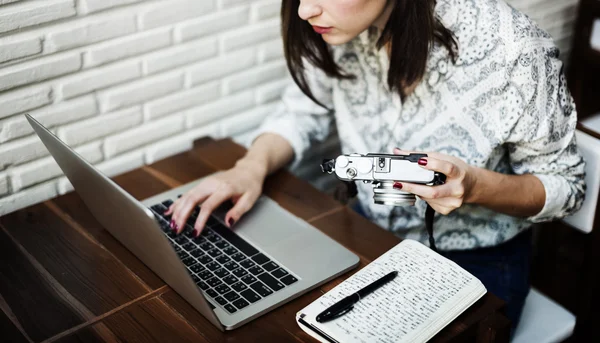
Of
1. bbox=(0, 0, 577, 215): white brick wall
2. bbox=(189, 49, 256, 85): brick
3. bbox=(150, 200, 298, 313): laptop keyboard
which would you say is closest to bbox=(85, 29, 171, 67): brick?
bbox=(0, 0, 577, 215): white brick wall

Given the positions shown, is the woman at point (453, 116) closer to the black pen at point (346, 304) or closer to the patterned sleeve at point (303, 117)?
the patterned sleeve at point (303, 117)

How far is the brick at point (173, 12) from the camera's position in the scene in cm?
128

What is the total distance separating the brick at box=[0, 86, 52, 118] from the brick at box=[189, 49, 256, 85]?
0.32m

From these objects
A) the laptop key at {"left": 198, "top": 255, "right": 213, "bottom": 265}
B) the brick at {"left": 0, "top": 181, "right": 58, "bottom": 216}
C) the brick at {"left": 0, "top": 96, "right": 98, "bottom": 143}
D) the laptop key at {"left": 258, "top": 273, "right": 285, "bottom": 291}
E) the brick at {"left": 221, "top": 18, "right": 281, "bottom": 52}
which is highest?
the brick at {"left": 221, "top": 18, "right": 281, "bottom": 52}

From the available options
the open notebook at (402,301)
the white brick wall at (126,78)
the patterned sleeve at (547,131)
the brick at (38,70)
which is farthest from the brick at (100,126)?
the patterned sleeve at (547,131)

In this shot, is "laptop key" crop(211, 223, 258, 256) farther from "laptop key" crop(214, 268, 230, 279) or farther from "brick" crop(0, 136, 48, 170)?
"brick" crop(0, 136, 48, 170)

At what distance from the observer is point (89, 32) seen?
1.21m

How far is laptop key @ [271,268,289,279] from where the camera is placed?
100 centimetres

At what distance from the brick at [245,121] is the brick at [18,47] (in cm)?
48

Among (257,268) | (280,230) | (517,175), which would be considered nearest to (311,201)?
(280,230)

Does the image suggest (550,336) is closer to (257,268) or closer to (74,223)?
(257,268)

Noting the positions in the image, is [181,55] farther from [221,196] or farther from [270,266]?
[270,266]

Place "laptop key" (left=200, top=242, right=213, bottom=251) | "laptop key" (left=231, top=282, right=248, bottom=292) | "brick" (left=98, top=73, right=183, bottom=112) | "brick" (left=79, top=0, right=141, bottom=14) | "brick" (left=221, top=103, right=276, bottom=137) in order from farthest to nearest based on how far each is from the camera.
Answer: "brick" (left=221, top=103, right=276, bottom=137), "brick" (left=98, top=73, right=183, bottom=112), "brick" (left=79, top=0, right=141, bottom=14), "laptop key" (left=200, top=242, right=213, bottom=251), "laptop key" (left=231, top=282, right=248, bottom=292)

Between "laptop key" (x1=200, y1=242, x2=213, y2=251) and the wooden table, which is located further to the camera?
"laptop key" (x1=200, y1=242, x2=213, y2=251)
